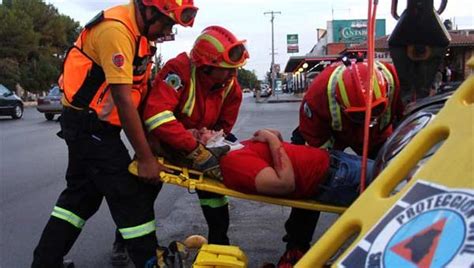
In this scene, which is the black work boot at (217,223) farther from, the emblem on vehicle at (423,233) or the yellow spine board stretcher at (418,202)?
the emblem on vehicle at (423,233)

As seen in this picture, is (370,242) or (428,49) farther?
(428,49)

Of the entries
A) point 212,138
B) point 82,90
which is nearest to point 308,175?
point 212,138

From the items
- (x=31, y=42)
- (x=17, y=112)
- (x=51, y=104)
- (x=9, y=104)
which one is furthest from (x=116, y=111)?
(x=31, y=42)

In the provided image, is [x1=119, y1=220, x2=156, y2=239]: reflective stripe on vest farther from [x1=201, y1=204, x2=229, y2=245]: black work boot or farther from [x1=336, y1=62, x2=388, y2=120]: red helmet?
[x1=336, y1=62, x2=388, y2=120]: red helmet

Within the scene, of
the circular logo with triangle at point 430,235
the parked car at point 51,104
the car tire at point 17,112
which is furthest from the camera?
the car tire at point 17,112

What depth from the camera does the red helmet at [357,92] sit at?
364 centimetres

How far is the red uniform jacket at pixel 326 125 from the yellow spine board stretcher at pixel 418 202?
197 cm

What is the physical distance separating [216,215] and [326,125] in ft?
3.12

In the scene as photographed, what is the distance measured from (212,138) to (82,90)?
0.82 meters

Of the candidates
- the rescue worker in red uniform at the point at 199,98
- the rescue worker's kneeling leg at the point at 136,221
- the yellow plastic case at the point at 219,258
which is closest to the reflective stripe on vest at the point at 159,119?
the rescue worker in red uniform at the point at 199,98

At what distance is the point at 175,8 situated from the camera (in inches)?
136

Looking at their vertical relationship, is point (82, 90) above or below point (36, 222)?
above

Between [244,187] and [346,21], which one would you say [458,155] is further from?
[346,21]

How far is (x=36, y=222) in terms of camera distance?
6059mm
